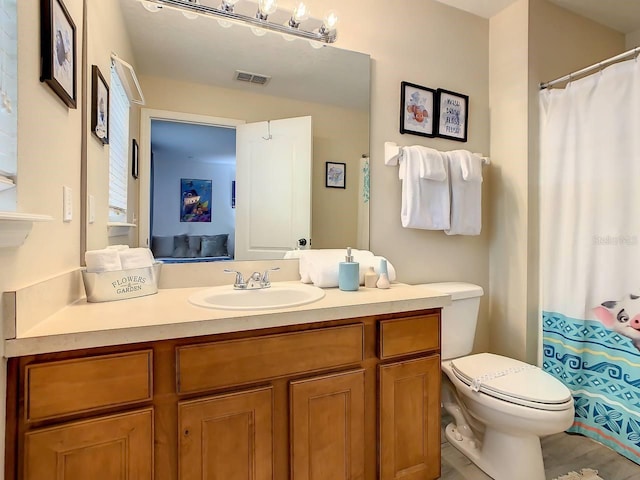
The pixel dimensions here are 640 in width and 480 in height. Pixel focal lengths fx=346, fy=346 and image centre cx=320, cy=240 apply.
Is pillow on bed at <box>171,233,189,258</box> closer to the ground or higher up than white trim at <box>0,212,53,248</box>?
closer to the ground

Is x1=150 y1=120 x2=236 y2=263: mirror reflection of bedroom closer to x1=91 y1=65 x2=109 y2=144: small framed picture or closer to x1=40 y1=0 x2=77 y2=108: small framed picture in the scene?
x1=91 y1=65 x2=109 y2=144: small framed picture

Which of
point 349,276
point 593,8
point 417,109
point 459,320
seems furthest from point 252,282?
point 593,8

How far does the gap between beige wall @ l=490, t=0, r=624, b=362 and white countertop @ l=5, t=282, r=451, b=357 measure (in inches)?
37.7

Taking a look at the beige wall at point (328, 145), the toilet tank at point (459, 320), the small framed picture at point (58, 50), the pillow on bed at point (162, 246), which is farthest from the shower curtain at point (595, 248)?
the small framed picture at point (58, 50)

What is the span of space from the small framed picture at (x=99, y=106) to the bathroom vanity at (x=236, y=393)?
25.3 inches

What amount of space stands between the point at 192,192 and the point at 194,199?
0.03 metres

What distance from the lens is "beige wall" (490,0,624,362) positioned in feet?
6.69

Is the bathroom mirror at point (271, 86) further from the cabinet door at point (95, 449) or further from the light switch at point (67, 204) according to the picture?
the cabinet door at point (95, 449)

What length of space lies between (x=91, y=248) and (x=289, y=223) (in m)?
0.84

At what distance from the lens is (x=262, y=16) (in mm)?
1565

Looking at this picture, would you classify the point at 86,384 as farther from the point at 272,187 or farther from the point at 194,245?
the point at 272,187

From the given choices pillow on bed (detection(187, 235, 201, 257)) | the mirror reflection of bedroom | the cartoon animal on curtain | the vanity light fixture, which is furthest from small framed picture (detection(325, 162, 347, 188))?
the cartoon animal on curtain

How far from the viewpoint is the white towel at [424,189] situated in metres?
1.84

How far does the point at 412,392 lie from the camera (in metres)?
1.36
